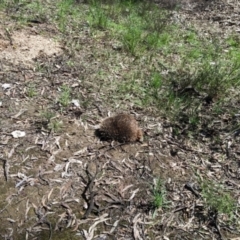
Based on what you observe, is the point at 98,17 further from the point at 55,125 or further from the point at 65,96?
the point at 55,125

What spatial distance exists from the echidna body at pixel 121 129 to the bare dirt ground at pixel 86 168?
0.25 ft

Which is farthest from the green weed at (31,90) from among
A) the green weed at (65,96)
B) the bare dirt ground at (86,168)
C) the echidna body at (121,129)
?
the echidna body at (121,129)

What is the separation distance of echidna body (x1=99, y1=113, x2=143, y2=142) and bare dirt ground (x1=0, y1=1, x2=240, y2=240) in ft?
0.25

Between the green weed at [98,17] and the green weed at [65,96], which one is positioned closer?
the green weed at [65,96]

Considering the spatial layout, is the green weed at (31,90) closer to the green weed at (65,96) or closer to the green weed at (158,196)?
A: the green weed at (65,96)

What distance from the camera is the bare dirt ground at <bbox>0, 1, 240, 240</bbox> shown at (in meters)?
2.74

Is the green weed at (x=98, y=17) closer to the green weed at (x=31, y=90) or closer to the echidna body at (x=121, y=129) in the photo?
the green weed at (x=31, y=90)

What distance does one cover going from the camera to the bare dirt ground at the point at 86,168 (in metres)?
2.74

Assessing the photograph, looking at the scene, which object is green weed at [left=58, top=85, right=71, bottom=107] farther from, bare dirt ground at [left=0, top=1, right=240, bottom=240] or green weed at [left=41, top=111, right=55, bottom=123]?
green weed at [left=41, top=111, right=55, bottom=123]

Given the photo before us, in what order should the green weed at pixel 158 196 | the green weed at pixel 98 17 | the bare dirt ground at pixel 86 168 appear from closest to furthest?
the bare dirt ground at pixel 86 168
the green weed at pixel 158 196
the green weed at pixel 98 17

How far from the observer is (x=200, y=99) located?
4.09 m

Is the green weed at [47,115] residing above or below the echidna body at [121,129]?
below

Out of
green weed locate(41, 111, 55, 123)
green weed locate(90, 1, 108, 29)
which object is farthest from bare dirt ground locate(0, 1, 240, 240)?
green weed locate(90, 1, 108, 29)

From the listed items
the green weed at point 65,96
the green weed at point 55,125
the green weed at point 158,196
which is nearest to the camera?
the green weed at point 158,196
